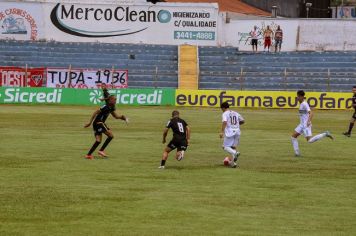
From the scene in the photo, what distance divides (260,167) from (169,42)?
47.0 m

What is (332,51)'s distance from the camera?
70.6 meters

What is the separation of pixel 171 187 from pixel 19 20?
52.3m

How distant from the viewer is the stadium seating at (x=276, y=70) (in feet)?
212

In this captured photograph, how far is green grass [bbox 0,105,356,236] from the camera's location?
55.4ft

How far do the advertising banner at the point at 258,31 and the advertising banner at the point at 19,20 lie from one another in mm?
15324

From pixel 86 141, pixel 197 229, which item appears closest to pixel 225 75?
pixel 86 141

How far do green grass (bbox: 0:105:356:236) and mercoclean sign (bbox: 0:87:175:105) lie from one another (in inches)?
775

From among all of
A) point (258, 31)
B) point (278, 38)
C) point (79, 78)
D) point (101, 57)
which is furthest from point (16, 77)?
point (278, 38)

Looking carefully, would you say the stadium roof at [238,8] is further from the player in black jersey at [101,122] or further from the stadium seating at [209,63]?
the player in black jersey at [101,122]

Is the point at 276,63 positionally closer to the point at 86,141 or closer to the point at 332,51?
the point at 332,51

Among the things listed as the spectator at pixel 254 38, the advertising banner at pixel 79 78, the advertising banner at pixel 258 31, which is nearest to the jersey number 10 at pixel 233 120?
the advertising banner at pixel 79 78

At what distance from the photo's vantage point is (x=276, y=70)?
6806cm

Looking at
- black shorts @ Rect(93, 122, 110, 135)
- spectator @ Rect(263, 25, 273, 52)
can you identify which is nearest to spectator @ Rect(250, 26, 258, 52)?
spectator @ Rect(263, 25, 273, 52)

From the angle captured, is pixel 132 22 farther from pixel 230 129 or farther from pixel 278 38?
pixel 230 129
